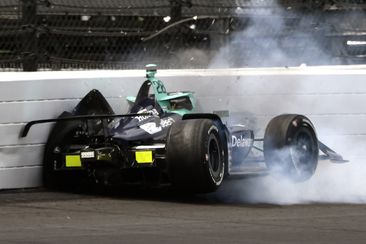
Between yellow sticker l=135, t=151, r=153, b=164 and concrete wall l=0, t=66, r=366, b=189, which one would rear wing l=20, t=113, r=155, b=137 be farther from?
yellow sticker l=135, t=151, r=153, b=164

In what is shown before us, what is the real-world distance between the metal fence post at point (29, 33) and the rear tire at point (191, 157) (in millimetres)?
2490

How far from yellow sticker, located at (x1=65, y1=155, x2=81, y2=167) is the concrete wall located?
0.57 m

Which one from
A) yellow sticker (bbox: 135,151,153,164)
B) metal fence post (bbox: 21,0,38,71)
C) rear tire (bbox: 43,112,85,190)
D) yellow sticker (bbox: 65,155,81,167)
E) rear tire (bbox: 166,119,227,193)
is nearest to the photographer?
rear tire (bbox: 166,119,227,193)

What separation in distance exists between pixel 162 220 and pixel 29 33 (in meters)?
3.49

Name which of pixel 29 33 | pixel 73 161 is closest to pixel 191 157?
pixel 73 161

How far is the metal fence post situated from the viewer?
9.04 metres

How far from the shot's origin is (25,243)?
566 centimetres

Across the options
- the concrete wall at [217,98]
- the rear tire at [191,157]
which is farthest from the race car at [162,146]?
the concrete wall at [217,98]

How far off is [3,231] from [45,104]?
91.4 inches

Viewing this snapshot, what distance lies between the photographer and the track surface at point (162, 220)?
19.4ft

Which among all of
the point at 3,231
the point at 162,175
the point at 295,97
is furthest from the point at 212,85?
the point at 3,231

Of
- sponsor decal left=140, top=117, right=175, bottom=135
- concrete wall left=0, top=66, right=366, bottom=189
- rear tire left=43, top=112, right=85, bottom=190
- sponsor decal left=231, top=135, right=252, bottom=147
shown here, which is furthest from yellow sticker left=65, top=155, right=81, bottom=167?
sponsor decal left=231, top=135, right=252, bottom=147

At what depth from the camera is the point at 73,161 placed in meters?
7.62

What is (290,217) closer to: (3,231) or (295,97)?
(3,231)
